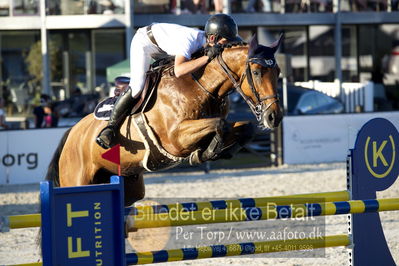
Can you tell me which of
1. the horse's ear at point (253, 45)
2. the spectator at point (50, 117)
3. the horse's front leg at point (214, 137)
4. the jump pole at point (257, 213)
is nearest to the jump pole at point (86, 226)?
the jump pole at point (257, 213)

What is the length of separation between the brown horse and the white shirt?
0.19m

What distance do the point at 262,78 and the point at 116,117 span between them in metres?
1.30

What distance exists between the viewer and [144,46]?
237 inches

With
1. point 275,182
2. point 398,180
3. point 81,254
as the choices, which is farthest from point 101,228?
point 275,182

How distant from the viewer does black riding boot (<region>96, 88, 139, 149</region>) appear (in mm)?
6059

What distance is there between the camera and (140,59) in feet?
19.7

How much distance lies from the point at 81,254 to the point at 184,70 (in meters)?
1.86

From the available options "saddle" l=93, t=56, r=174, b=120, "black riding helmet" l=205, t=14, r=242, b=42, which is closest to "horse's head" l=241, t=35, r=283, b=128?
"black riding helmet" l=205, t=14, r=242, b=42

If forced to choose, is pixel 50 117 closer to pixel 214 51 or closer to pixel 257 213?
pixel 214 51

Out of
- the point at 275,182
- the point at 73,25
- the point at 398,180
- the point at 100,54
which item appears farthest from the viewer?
the point at 100,54

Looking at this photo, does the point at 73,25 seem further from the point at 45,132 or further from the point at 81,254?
the point at 81,254

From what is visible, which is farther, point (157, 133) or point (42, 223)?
point (157, 133)

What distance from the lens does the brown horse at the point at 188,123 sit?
5.39 m

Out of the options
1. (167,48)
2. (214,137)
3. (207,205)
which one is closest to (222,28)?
(167,48)
